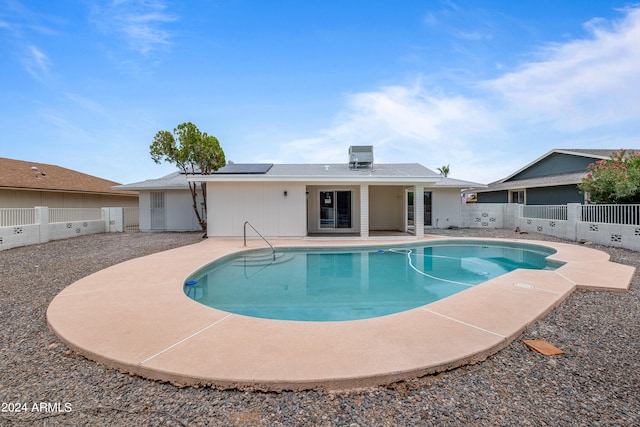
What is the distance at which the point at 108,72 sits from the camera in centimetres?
A: 1108

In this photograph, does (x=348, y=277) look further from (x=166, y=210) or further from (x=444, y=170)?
(x=444, y=170)

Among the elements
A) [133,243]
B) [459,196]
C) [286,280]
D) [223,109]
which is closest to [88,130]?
[223,109]

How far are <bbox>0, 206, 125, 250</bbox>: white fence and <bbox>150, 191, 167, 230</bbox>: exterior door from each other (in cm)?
145

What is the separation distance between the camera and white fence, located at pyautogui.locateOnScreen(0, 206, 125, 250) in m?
9.71

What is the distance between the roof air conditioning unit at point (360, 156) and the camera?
48.9 ft

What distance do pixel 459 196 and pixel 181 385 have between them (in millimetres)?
16167

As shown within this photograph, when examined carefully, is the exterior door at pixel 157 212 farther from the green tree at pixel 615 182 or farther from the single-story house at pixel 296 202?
the green tree at pixel 615 182

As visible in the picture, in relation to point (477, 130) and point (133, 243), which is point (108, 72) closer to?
point (133, 243)

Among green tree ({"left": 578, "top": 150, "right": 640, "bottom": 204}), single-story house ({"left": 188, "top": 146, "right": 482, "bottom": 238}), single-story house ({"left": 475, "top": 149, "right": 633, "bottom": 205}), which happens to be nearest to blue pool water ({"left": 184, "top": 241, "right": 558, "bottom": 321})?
single-story house ({"left": 188, "top": 146, "right": 482, "bottom": 238})

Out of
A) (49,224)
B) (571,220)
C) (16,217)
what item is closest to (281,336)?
(16,217)

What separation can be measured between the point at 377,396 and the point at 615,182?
12596mm

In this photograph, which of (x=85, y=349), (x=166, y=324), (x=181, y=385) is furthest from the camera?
(x=166, y=324)

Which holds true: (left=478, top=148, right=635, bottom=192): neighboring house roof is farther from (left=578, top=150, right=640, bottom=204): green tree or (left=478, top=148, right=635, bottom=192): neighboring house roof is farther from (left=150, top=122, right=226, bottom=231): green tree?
(left=150, top=122, right=226, bottom=231): green tree

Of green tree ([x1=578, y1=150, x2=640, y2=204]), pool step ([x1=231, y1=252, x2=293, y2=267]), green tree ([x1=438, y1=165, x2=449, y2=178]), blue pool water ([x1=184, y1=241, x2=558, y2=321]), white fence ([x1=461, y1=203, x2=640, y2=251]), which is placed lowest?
blue pool water ([x1=184, y1=241, x2=558, y2=321])
